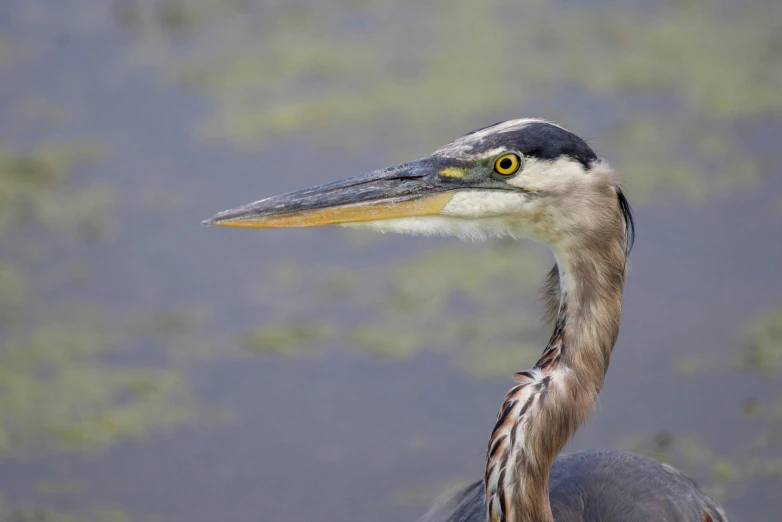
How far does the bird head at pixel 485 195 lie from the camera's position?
2.23 m

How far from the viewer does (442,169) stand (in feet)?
7.57

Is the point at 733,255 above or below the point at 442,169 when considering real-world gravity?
below

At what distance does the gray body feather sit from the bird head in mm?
718

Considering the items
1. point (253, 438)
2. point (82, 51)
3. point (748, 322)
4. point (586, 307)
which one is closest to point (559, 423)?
point (586, 307)

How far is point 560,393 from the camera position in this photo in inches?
87.9

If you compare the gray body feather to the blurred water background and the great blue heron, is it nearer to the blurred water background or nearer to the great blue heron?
the great blue heron

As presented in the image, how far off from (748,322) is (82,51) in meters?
4.11

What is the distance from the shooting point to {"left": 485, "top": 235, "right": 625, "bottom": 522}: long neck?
2232mm

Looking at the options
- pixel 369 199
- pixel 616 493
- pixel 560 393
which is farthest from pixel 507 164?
pixel 616 493

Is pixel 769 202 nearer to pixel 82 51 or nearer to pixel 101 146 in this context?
pixel 101 146

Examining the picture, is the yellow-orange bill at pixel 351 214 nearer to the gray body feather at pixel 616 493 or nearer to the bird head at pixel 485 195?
the bird head at pixel 485 195

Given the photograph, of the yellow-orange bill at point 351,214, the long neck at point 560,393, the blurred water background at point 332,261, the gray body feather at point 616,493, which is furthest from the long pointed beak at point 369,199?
the blurred water background at point 332,261

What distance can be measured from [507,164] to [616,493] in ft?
3.10

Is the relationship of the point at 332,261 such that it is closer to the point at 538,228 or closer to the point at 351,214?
the point at 351,214
